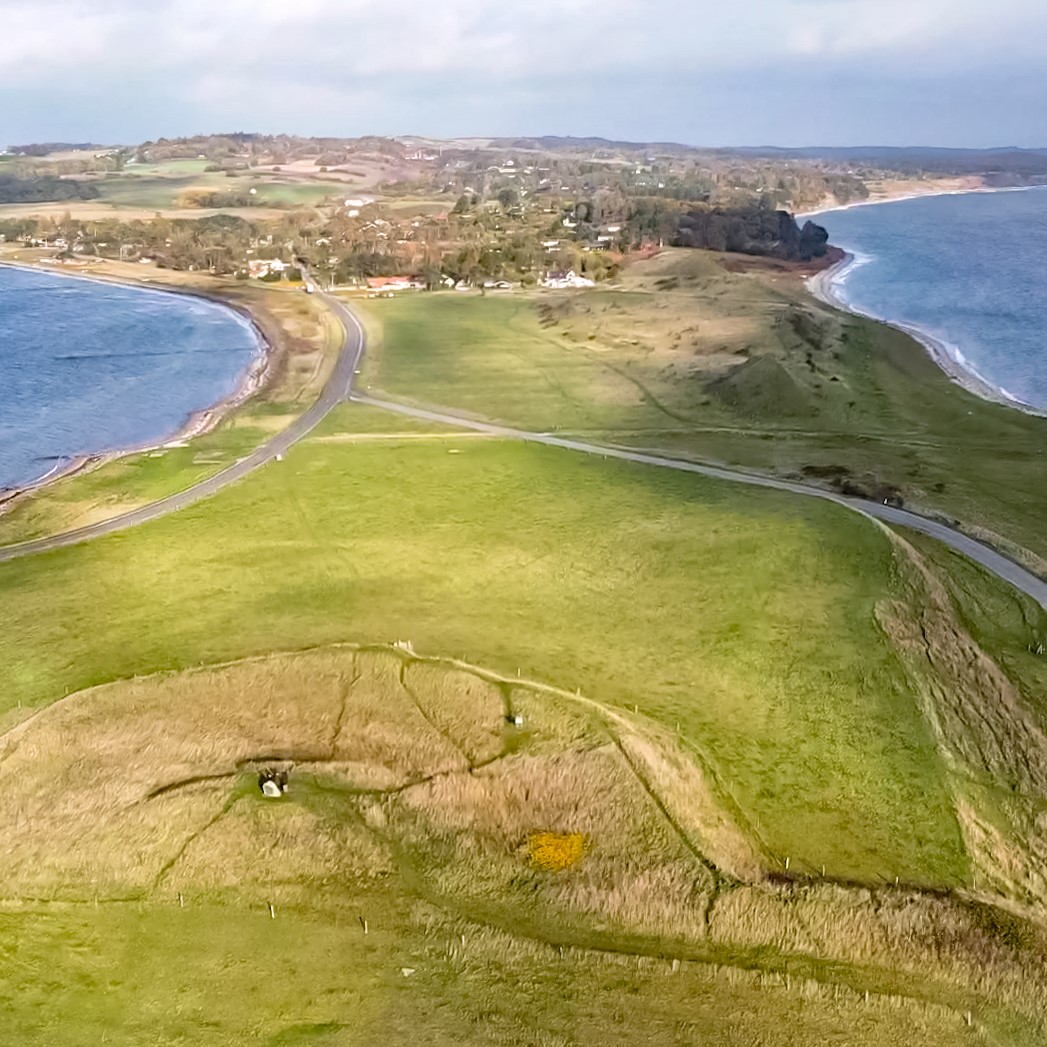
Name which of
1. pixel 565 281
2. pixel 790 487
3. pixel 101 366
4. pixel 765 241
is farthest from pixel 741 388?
pixel 765 241

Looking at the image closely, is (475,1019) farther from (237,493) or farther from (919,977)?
(237,493)

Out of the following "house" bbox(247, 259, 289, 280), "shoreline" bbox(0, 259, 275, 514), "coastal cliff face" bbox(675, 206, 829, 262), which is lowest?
"shoreline" bbox(0, 259, 275, 514)

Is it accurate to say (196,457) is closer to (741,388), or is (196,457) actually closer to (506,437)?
(506,437)

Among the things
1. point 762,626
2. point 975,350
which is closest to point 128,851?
point 762,626

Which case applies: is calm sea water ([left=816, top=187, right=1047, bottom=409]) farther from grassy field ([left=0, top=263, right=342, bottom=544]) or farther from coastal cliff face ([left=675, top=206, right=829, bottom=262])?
grassy field ([left=0, top=263, right=342, bottom=544])

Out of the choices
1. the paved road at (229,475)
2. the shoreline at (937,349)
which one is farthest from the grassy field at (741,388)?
the paved road at (229,475)

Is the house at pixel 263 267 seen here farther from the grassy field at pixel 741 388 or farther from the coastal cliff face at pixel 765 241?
the coastal cliff face at pixel 765 241

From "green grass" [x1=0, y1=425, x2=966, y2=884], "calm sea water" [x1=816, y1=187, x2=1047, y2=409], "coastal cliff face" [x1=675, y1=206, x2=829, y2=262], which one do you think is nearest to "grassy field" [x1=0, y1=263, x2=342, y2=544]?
"green grass" [x1=0, y1=425, x2=966, y2=884]
